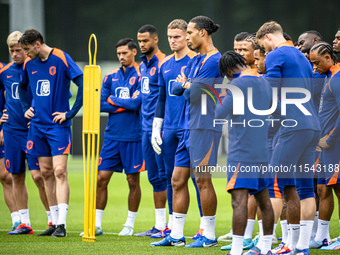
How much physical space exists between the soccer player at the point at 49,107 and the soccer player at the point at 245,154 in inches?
98.0

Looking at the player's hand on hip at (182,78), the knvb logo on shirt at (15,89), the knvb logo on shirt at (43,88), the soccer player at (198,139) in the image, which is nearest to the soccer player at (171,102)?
the soccer player at (198,139)

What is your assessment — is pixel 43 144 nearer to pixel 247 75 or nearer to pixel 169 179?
pixel 169 179

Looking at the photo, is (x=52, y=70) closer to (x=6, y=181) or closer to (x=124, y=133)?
(x=124, y=133)

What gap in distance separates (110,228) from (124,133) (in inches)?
51.7

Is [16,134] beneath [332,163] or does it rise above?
above

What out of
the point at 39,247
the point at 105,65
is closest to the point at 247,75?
the point at 39,247

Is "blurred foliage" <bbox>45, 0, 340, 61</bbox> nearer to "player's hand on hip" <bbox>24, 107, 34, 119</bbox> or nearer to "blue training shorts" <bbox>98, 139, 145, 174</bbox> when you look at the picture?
"blue training shorts" <bbox>98, 139, 145, 174</bbox>

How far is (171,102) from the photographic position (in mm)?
6277

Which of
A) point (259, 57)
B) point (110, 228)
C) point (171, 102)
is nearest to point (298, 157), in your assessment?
point (259, 57)

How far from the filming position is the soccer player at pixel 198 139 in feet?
18.8

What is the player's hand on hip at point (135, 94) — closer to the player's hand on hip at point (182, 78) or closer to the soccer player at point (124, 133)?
the soccer player at point (124, 133)

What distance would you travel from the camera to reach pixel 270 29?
536cm

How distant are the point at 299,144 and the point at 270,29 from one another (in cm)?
110

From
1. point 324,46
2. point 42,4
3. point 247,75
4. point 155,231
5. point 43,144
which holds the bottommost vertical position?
point 155,231
